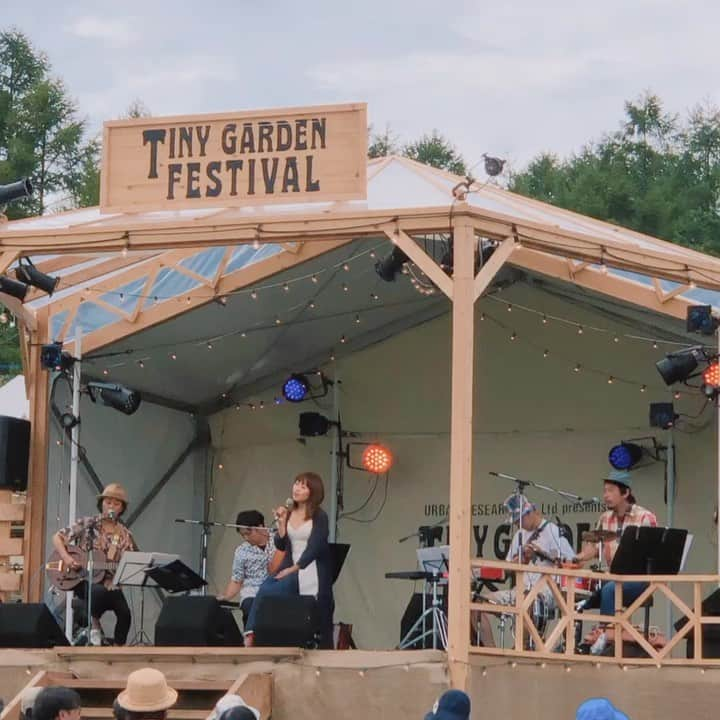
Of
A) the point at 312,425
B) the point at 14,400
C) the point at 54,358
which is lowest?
the point at 312,425

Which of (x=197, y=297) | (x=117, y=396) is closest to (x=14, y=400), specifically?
(x=117, y=396)

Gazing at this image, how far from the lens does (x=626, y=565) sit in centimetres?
1271

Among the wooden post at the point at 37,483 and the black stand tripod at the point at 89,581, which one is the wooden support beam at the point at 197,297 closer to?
the wooden post at the point at 37,483

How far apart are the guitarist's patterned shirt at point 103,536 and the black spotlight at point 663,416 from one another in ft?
15.4

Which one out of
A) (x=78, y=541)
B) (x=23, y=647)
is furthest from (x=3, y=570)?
(x=23, y=647)

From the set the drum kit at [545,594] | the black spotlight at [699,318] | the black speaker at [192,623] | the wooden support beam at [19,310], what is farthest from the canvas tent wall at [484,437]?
the black speaker at [192,623]

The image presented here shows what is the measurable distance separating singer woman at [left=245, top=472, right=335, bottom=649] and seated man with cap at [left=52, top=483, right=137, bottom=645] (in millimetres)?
1618

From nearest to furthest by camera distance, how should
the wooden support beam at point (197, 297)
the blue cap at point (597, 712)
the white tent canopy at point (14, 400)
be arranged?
the blue cap at point (597, 712), the wooden support beam at point (197, 297), the white tent canopy at point (14, 400)

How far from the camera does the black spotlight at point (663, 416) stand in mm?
15531

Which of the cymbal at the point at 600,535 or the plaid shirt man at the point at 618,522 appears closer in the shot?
the cymbal at the point at 600,535

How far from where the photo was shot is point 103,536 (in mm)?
14414

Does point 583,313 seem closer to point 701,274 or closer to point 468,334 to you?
point 701,274

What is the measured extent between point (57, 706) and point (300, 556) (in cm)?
631

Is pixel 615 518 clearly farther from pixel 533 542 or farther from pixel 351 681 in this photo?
pixel 351 681
